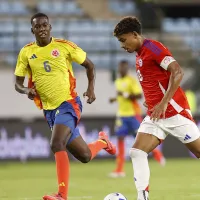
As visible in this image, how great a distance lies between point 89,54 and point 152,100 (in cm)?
1181

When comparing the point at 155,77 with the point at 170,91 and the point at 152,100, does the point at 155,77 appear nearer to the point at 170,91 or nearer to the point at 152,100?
the point at 152,100

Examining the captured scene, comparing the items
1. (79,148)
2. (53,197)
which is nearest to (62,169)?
(53,197)

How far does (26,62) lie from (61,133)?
1.16 metres

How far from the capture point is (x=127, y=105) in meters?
15.3

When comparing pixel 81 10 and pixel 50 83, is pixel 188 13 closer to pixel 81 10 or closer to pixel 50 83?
pixel 81 10

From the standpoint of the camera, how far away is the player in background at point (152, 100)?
8.02 m

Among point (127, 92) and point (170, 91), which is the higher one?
point (127, 92)

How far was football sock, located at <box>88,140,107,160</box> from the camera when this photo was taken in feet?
32.1

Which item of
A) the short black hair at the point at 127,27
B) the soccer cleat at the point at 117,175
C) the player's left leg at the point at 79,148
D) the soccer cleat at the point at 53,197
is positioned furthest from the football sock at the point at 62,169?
the soccer cleat at the point at 117,175

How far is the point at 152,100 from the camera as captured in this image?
829cm

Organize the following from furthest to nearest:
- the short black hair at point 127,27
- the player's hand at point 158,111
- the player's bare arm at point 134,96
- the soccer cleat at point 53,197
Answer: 1. the player's bare arm at point 134,96
2. the soccer cleat at point 53,197
3. the short black hair at point 127,27
4. the player's hand at point 158,111

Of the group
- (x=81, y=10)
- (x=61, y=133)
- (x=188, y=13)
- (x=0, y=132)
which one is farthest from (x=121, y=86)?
(x=188, y=13)

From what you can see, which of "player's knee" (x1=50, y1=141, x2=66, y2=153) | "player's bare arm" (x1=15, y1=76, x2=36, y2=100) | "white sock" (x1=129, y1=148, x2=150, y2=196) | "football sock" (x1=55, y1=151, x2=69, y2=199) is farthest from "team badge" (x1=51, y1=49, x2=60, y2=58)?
"white sock" (x1=129, y1=148, x2=150, y2=196)

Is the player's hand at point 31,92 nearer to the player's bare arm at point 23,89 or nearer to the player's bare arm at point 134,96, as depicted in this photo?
the player's bare arm at point 23,89
